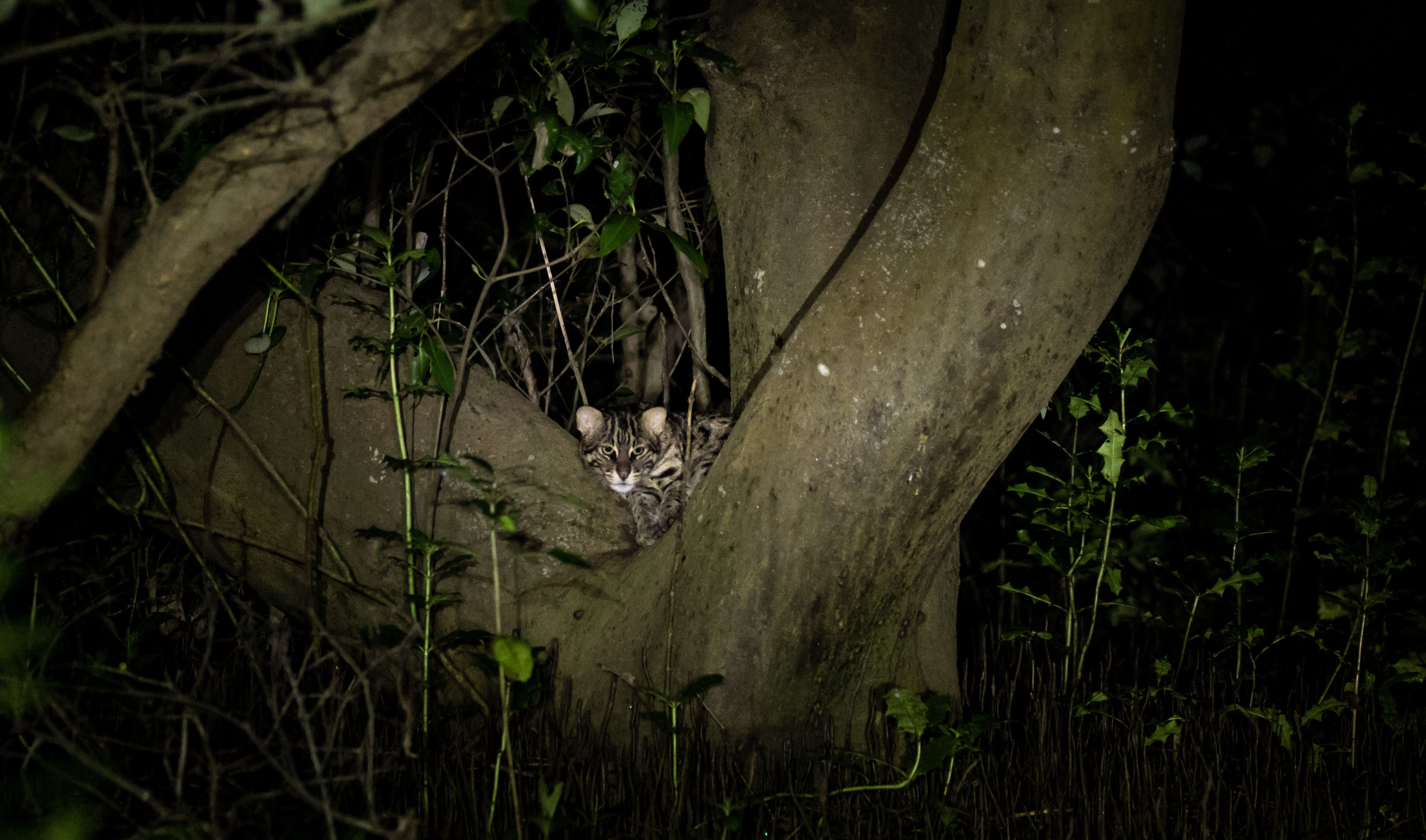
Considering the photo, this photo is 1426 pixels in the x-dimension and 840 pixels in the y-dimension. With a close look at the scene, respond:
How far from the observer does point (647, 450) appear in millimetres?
3625

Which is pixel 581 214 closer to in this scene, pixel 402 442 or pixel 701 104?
pixel 701 104

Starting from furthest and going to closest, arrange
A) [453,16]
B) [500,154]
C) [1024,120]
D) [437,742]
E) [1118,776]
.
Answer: [500,154], [1118,776], [437,742], [1024,120], [453,16]

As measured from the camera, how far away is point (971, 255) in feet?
5.89

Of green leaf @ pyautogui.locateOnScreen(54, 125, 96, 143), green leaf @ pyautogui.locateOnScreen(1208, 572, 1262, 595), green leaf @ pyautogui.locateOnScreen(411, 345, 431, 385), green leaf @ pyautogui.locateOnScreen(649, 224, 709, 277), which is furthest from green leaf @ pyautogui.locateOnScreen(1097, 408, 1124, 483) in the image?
green leaf @ pyautogui.locateOnScreen(54, 125, 96, 143)

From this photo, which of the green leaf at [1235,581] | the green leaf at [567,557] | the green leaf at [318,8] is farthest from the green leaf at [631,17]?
the green leaf at [1235,581]

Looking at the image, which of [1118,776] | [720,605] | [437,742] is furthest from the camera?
[1118,776]

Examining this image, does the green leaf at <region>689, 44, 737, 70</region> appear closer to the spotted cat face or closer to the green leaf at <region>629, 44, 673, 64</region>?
the green leaf at <region>629, 44, 673, 64</region>

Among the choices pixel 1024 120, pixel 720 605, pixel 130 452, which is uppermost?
pixel 1024 120

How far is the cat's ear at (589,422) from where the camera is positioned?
11.2 ft

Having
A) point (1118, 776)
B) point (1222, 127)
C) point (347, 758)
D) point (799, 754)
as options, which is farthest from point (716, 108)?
point (1222, 127)

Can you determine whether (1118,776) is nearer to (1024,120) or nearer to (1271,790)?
(1271,790)

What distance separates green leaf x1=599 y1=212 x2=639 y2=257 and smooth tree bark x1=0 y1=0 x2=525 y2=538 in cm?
49

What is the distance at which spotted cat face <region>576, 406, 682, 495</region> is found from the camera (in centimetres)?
357

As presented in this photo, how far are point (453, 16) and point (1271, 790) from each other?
252cm
